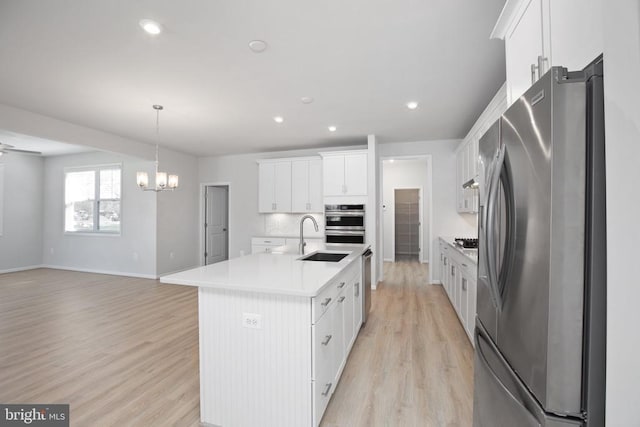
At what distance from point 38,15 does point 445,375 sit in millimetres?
4073

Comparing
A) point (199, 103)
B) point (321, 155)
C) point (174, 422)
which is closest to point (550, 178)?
point (174, 422)

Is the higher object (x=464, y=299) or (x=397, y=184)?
(x=397, y=184)

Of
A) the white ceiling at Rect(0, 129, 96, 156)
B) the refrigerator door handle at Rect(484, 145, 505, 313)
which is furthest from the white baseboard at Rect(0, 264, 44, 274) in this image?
the refrigerator door handle at Rect(484, 145, 505, 313)

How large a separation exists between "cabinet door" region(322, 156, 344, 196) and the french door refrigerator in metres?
4.40

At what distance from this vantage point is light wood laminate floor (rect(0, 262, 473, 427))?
1.95 metres

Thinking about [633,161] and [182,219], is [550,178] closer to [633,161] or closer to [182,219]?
[633,161]

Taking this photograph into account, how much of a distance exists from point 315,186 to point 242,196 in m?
1.96

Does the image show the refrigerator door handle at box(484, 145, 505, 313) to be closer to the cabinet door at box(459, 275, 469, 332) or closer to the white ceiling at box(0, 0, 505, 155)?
the white ceiling at box(0, 0, 505, 155)

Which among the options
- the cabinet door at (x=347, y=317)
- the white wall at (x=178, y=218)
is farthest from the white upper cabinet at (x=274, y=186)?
the cabinet door at (x=347, y=317)

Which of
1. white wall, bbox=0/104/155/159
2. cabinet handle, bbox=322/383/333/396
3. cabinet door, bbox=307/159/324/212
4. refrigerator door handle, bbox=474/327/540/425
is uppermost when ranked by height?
white wall, bbox=0/104/155/159

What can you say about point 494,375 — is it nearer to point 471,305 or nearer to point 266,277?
point 266,277

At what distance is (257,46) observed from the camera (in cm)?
240

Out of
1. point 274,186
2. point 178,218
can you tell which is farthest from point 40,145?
point 274,186

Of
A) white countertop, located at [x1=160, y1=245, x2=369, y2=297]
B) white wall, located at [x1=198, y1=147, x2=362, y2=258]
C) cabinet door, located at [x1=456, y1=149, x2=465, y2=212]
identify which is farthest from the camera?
white wall, located at [x1=198, y1=147, x2=362, y2=258]
